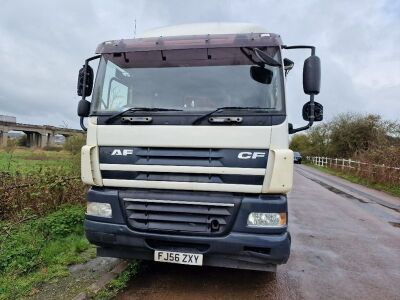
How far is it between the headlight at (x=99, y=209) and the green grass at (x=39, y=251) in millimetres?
936

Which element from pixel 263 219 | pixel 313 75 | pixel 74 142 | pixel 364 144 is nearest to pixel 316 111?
pixel 313 75

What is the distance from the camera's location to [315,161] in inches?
1763

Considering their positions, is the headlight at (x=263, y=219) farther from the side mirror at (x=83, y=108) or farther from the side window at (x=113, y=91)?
the side mirror at (x=83, y=108)

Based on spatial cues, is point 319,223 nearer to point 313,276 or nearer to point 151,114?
point 313,276

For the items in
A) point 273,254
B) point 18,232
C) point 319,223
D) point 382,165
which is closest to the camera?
point 273,254

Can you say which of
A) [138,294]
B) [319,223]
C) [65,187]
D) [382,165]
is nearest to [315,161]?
[382,165]

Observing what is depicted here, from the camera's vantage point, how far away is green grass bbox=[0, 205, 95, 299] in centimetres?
430

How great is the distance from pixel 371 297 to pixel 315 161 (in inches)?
1655

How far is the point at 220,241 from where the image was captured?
155 inches

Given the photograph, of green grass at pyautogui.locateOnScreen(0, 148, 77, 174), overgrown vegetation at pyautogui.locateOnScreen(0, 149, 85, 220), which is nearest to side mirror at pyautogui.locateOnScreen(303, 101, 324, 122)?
overgrown vegetation at pyautogui.locateOnScreen(0, 149, 85, 220)

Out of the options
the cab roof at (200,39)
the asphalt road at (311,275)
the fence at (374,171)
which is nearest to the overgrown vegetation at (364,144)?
the fence at (374,171)

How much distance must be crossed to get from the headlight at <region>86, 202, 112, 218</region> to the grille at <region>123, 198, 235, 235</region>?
0.23 m

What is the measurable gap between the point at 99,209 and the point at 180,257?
3.59 feet

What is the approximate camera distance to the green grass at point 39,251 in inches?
169
